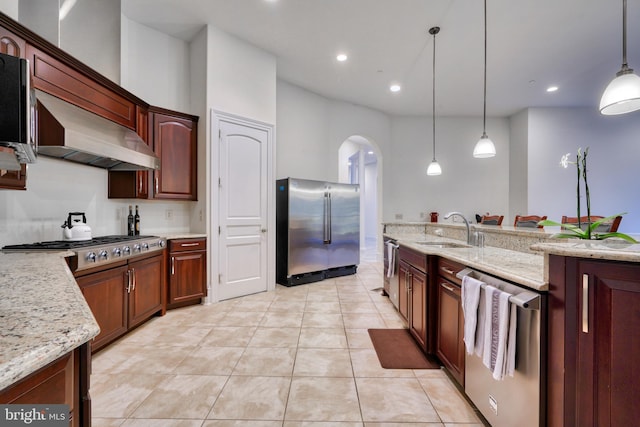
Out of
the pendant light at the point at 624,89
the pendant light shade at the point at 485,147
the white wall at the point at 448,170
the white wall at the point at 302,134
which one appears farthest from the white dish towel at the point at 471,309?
the white wall at the point at 448,170

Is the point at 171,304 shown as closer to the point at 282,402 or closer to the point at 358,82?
the point at 282,402

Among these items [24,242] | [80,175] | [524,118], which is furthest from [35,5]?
[524,118]

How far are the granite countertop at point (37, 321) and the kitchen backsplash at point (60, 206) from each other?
134 centimetres

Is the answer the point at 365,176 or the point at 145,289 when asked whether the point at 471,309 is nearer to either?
the point at 145,289

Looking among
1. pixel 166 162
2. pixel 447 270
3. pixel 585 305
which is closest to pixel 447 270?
pixel 447 270

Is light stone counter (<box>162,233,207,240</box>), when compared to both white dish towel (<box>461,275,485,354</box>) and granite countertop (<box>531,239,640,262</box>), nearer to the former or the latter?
white dish towel (<box>461,275,485,354</box>)

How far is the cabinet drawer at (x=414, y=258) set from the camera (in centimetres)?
228

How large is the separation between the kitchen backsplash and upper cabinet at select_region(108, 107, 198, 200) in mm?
192

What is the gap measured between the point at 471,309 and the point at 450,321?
46 centimetres

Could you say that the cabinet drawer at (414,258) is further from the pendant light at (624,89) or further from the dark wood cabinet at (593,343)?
the pendant light at (624,89)

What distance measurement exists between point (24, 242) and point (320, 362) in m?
2.55

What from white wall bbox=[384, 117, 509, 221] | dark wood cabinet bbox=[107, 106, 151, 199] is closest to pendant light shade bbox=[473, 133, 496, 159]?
dark wood cabinet bbox=[107, 106, 151, 199]

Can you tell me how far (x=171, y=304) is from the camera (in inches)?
126

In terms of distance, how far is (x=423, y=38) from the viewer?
3.69 meters
